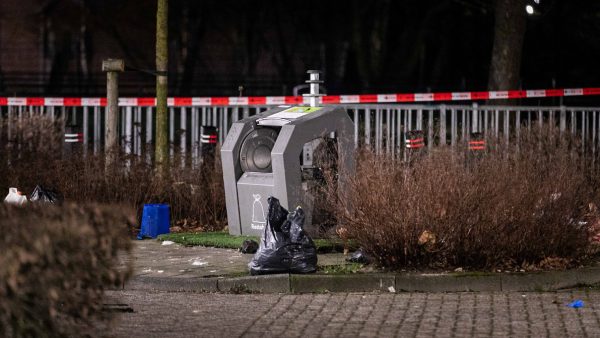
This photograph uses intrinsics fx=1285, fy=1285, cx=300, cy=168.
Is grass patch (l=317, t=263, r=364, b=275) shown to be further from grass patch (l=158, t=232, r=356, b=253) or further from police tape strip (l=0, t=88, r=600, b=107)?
police tape strip (l=0, t=88, r=600, b=107)

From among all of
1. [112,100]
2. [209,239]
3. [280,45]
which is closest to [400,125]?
[112,100]

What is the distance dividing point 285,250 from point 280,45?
30524 mm

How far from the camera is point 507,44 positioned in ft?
80.6

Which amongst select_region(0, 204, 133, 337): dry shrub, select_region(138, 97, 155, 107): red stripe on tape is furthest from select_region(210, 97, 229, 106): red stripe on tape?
select_region(0, 204, 133, 337): dry shrub

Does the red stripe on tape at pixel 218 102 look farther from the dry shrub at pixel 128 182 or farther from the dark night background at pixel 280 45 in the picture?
the dark night background at pixel 280 45

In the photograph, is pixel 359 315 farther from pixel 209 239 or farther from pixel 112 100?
pixel 112 100

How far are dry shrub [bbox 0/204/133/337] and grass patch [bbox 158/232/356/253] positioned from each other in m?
5.51

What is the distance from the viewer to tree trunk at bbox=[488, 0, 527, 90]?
24391 millimetres

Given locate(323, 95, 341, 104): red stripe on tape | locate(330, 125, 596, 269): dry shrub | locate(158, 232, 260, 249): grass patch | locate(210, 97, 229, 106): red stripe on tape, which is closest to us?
locate(330, 125, 596, 269): dry shrub

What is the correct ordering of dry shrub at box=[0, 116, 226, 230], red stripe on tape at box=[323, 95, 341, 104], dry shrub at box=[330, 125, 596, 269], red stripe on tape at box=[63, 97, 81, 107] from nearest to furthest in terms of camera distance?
dry shrub at box=[330, 125, 596, 269] → dry shrub at box=[0, 116, 226, 230] → red stripe on tape at box=[63, 97, 81, 107] → red stripe on tape at box=[323, 95, 341, 104]

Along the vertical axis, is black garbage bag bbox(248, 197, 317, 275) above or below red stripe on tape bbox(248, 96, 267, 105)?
below

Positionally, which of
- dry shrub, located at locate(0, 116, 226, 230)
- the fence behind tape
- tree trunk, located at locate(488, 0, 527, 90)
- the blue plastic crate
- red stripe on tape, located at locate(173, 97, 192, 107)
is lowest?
the blue plastic crate

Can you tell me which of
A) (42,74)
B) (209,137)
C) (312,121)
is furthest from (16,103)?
(42,74)

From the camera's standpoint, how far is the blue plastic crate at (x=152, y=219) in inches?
585
